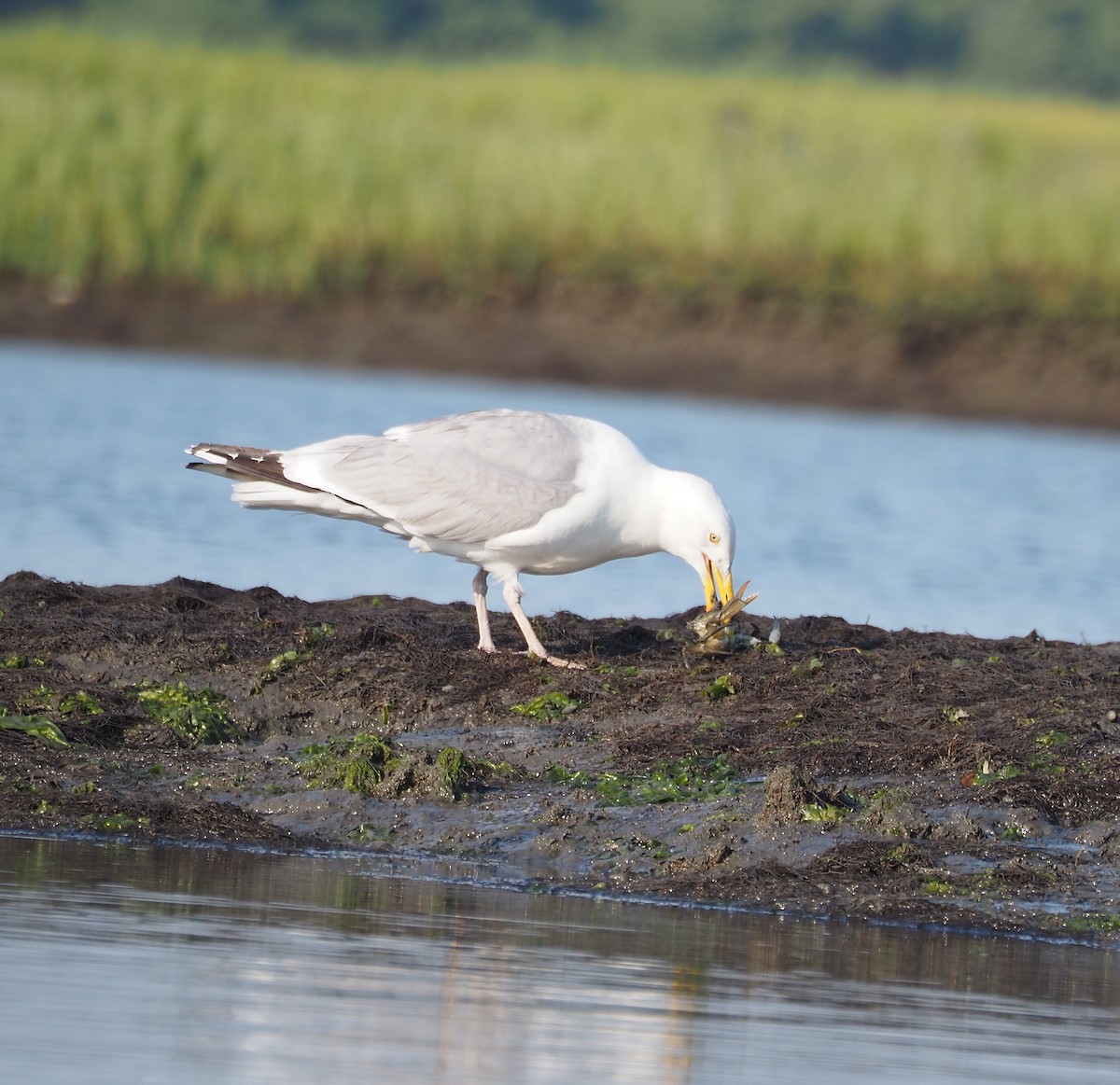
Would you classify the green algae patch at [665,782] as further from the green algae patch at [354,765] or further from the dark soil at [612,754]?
the green algae patch at [354,765]

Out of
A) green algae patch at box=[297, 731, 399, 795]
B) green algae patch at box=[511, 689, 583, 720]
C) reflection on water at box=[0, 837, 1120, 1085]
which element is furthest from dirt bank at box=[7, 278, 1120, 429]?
reflection on water at box=[0, 837, 1120, 1085]

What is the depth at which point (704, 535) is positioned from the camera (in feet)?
30.6

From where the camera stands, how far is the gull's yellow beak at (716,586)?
933 cm

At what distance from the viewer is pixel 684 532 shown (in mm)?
9312

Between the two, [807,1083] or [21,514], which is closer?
[807,1083]

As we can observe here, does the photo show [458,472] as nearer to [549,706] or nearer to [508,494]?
[508,494]

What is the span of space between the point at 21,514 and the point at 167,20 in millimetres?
36400

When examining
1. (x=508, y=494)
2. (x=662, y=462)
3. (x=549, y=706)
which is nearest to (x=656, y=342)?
(x=662, y=462)

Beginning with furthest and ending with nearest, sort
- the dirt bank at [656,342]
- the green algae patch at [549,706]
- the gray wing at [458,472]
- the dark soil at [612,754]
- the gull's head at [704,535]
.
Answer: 1. the dirt bank at [656,342]
2. the gull's head at [704,535]
3. the gray wing at [458,472]
4. the green algae patch at [549,706]
5. the dark soil at [612,754]

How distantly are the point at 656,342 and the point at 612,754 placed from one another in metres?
16.1

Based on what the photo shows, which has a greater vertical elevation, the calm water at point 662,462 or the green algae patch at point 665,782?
the calm water at point 662,462

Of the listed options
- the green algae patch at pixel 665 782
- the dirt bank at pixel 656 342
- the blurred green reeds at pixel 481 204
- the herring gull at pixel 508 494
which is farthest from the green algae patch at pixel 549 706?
the blurred green reeds at pixel 481 204

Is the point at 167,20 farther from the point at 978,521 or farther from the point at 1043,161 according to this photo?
the point at 978,521

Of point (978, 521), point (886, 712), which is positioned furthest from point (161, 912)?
point (978, 521)
